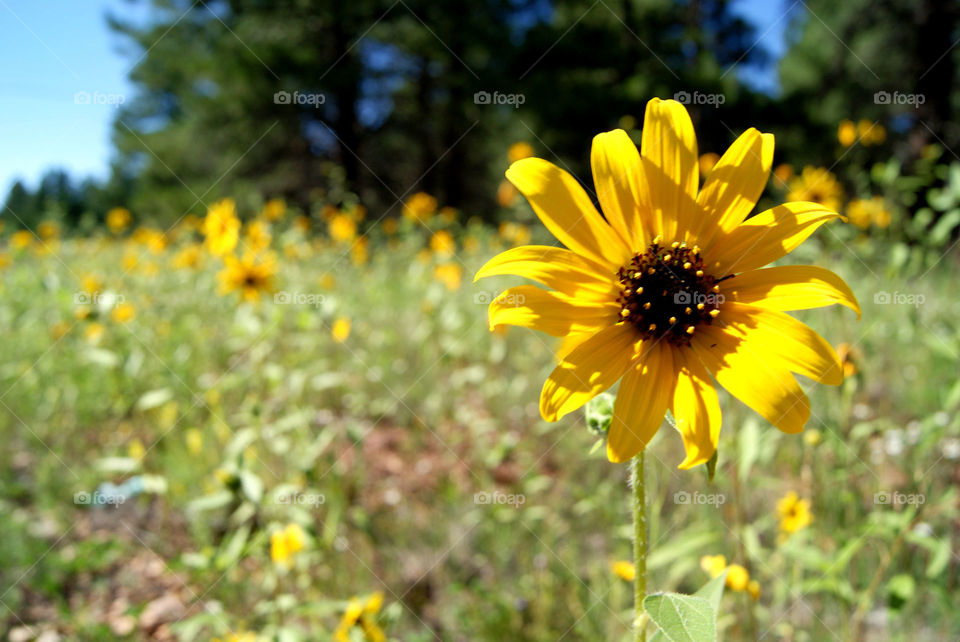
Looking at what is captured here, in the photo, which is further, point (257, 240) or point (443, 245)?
point (443, 245)

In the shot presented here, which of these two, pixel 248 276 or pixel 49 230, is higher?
pixel 49 230

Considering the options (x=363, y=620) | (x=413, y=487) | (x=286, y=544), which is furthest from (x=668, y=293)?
(x=413, y=487)

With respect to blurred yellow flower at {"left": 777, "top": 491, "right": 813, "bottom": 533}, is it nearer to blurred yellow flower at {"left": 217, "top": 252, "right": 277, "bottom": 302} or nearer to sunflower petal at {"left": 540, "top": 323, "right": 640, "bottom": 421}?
sunflower petal at {"left": 540, "top": 323, "right": 640, "bottom": 421}

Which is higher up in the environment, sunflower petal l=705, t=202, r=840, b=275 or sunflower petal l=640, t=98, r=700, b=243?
sunflower petal l=640, t=98, r=700, b=243

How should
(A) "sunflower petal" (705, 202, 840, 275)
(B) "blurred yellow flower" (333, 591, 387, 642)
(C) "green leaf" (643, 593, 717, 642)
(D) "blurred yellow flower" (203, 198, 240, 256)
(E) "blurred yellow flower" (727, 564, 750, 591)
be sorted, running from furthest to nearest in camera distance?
(D) "blurred yellow flower" (203, 198, 240, 256)
(B) "blurred yellow flower" (333, 591, 387, 642)
(E) "blurred yellow flower" (727, 564, 750, 591)
(A) "sunflower petal" (705, 202, 840, 275)
(C) "green leaf" (643, 593, 717, 642)

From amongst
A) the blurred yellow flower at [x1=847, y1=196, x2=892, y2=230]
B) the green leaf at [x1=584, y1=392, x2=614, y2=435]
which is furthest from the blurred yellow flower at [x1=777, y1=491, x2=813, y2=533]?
the blurred yellow flower at [x1=847, y1=196, x2=892, y2=230]

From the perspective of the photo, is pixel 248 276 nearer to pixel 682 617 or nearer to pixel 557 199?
Answer: pixel 557 199

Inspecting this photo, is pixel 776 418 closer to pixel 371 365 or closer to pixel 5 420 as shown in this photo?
pixel 371 365
